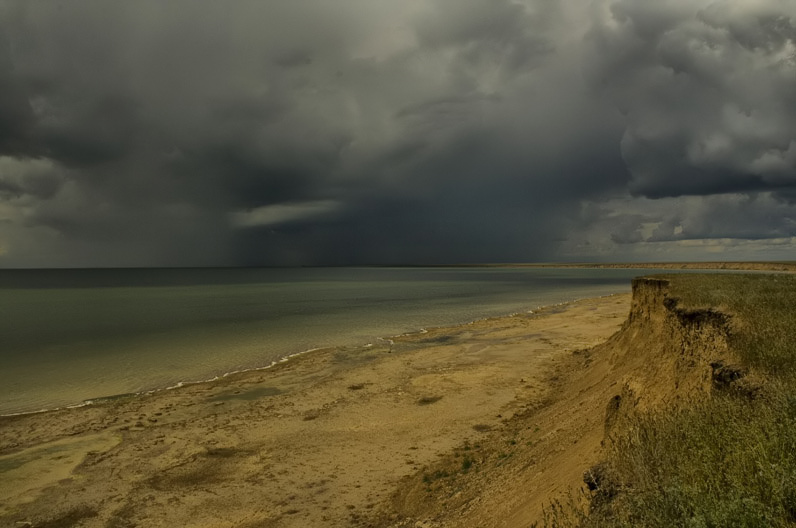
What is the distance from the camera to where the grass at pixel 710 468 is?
3.36 meters

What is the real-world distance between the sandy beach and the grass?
70.8 inches

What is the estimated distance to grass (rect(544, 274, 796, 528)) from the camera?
11.0 ft

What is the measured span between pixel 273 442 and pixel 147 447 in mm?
4069

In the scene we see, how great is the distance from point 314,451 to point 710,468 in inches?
445

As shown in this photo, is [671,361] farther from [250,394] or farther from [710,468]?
[250,394]

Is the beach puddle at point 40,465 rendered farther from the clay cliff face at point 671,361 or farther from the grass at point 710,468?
the clay cliff face at point 671,361

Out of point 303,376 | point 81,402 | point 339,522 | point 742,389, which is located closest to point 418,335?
point 303,376

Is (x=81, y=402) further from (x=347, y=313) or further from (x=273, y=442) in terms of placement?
(x=347, y=313)

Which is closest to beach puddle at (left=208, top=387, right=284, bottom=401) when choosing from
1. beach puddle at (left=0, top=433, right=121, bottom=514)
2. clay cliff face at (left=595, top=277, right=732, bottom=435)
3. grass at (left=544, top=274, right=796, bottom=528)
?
beach puddle at (left=0, top=433, right=121, bottom=514)

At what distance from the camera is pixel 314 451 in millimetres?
13094

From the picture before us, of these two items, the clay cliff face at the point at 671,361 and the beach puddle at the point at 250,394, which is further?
the beach puddle at the point at 250,394

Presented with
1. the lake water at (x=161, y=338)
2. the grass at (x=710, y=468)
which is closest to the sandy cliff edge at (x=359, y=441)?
the grass at (x=710, y=468)

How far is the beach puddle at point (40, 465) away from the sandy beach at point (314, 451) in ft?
0.16

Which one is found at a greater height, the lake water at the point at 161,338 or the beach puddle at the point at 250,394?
the lake water at the point at 161,338
